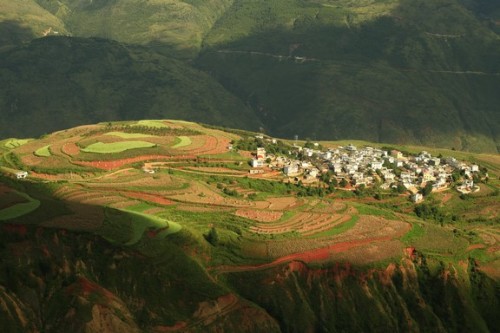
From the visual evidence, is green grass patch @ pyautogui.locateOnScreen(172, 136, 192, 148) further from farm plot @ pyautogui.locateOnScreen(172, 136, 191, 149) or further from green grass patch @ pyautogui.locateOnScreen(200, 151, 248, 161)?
green grass patch @ pyautogui.locateOnScreen(200, 151, 248, 161)

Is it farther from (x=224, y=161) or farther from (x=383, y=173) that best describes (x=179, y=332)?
(x=383, y=173)

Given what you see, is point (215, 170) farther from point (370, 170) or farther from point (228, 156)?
point (370, 170)

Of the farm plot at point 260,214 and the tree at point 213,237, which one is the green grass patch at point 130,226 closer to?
the tree at point 213,237

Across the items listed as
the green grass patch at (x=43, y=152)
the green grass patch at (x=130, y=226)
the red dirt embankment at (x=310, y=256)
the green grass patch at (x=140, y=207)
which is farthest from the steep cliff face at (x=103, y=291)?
the green grass patch at (x=43, y=152)

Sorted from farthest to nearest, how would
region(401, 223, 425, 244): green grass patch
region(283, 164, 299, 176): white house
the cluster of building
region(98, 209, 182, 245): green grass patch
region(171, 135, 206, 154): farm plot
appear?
region(171, 135, 206, 154): farm plot < the cluster of building < region(283, 164, 299, 176): white house < region(401, 223, 425, 244): green grass patch < region(98, 209, 182, 245): green grass patch

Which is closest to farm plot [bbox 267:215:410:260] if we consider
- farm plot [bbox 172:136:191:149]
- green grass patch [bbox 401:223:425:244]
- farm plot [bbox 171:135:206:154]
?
green grass patch [bbox 401:223:425:244]

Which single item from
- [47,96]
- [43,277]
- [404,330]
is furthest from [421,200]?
[47,96]
